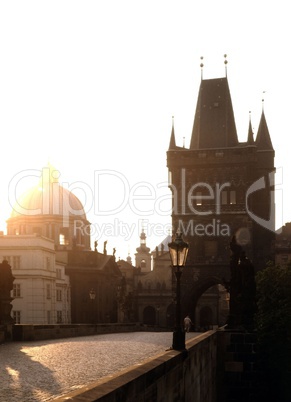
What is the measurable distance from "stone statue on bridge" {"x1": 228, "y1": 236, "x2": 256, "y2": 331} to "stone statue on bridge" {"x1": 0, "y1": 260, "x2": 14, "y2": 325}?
817cm

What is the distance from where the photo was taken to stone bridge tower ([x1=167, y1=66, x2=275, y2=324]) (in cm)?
7750

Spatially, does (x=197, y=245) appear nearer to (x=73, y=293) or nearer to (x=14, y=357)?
(x=73, y=293)

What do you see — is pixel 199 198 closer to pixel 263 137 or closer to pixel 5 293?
pixel 263 137

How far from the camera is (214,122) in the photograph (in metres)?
81.6

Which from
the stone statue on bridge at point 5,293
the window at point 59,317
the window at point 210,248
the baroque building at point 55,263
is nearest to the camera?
the stone statue on bridge at point 5,293

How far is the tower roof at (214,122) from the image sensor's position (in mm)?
81188

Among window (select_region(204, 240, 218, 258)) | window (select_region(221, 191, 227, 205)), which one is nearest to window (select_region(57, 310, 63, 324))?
window (select_region(204, 240, 218, 258))

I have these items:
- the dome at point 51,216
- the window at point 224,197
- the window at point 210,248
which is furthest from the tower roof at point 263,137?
the dome at point 51,216

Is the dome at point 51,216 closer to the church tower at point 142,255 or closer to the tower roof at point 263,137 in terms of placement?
the tower roof at point 263,137

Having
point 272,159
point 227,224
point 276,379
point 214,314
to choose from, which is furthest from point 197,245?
point 276,379

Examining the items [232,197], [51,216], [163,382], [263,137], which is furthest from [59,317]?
[163,382]

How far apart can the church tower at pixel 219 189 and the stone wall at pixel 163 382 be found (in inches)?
2163

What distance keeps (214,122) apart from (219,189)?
25.4 ft

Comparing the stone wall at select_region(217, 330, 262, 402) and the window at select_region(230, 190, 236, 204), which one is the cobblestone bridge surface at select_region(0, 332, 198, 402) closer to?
the stone wall at select_region(217, 330, 262, 402)
